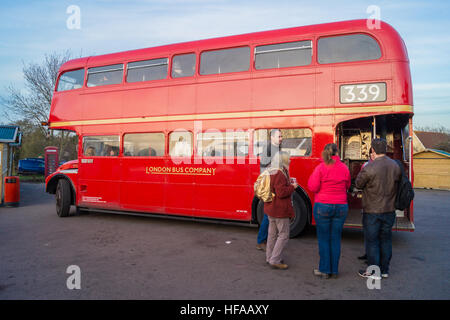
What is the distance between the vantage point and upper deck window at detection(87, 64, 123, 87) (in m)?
8.16

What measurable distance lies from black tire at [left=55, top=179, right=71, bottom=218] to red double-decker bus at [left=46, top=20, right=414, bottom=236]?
38 mm

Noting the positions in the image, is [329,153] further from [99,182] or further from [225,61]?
[99,182]

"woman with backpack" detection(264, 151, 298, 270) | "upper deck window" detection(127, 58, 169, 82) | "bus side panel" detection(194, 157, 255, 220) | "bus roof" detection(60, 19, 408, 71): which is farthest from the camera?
"upper deck window" detection(127, 58, 169, 82)

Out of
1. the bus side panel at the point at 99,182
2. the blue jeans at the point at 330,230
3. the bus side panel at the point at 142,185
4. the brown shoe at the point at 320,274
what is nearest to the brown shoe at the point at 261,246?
the brown shoe at the point at 320,274

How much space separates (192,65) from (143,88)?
4.61ft

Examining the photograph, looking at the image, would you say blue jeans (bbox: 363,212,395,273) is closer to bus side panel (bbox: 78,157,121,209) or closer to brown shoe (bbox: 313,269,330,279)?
brown shoe (bbox: 313,269,330,279)

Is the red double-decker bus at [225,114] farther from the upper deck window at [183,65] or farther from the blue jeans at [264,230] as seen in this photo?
the blue jeans at [264,230]

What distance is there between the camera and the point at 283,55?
6.50 meters

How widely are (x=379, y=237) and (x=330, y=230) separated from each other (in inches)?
26.8

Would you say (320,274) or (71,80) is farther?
(71,80)

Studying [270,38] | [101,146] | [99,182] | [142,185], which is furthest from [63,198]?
[270,38]

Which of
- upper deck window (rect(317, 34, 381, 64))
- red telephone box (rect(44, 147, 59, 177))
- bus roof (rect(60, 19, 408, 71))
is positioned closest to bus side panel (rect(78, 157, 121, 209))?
bus roof (rect(60, 19, 408, 71))

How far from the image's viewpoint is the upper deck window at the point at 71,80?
8.76m
